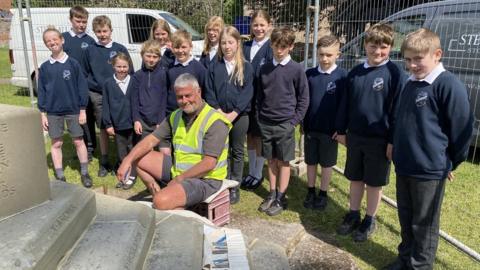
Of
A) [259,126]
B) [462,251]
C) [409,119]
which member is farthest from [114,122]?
[462,251]

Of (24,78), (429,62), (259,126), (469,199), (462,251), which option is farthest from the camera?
(24,78)

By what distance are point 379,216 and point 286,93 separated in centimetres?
157

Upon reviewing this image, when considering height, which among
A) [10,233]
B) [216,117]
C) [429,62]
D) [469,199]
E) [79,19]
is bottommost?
[469,199]

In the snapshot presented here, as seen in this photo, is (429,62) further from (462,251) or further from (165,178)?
(165,178)

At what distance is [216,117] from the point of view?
368cm

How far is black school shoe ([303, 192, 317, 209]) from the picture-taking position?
4479mm

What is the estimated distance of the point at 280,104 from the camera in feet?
13.7

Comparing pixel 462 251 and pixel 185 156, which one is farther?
pixel 185 156

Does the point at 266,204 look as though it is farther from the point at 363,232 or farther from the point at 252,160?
the point at 363,232

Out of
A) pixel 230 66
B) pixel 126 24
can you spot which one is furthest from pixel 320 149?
pixel 126 24

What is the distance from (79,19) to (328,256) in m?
4.36

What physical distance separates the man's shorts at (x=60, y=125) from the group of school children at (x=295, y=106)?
0.04 ft

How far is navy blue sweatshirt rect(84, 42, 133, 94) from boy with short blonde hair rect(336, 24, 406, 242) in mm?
3132

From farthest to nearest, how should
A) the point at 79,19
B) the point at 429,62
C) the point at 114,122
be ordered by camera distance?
the point at 79,19 → the point at 114,122 → the point at 429,62
